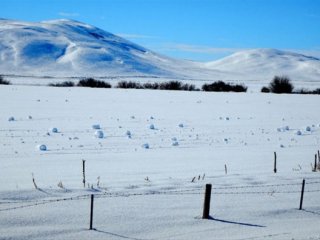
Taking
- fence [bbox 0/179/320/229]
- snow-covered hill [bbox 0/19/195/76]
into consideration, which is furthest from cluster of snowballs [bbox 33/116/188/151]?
snow-covered hill [bbox 0/19/195/76]

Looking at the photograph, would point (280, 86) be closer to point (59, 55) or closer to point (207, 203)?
point (207, 203)

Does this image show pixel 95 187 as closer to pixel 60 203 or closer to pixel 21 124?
pixel 60 203

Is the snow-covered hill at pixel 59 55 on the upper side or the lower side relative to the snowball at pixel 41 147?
upper

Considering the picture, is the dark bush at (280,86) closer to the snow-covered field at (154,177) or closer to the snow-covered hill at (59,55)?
the snow-covered field at (154,177)

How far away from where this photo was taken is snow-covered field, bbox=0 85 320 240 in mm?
6367

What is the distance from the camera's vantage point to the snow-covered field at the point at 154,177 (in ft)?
20.9

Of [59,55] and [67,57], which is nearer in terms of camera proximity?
[67,57]

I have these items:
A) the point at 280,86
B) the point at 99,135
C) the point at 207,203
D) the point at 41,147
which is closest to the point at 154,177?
the point at 207,203

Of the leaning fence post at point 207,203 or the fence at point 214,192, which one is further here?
the fence at point 214,192

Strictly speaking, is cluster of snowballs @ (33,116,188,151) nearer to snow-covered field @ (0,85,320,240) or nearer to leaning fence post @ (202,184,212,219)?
snow-covered field @ (0,85,320,240)

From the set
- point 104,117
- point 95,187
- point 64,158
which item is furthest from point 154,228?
point 104,117

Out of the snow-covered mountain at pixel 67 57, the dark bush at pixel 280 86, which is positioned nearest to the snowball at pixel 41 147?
the dark bush at pixel 280 86

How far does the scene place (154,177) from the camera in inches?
375

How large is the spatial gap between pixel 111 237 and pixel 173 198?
1.86 metres
